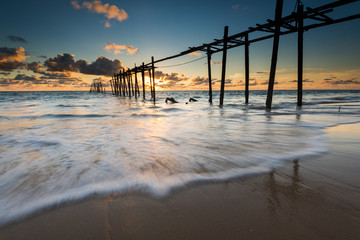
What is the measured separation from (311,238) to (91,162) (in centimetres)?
307

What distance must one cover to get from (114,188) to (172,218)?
93 centimetres

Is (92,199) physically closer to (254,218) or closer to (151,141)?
(254,218)

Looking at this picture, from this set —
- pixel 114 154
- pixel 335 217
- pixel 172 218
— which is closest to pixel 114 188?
pixel 172 218

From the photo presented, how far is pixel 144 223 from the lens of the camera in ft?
4.52

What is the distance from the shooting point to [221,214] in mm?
1455

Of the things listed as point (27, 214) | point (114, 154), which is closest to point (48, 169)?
point (114, 154)

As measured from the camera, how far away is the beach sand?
1.25 m

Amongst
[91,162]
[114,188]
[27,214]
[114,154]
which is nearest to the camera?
[27,214]

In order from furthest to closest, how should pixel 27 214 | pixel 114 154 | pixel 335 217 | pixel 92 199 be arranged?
pixel 114 154
pixel 92 199
pixel 27 214
pixel 335 217

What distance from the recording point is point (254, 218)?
139 centimetres

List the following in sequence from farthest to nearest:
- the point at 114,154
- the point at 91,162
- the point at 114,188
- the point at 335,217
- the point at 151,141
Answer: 1. the point at 151,141
2. the point at 114,154
3. the point at 91,162
4. the point at 114,188
5. the point at 335,217

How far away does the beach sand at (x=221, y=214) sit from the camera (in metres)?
1.25

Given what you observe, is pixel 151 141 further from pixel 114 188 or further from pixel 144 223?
pixel 144 223

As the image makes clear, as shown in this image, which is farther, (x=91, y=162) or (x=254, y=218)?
(x=91, y=162)
